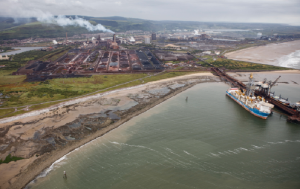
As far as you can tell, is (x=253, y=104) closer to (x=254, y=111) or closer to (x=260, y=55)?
(x=254, y=111)

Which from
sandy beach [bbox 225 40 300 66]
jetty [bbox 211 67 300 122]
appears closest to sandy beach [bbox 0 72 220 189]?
jetty [bbox 211 67 300 122]

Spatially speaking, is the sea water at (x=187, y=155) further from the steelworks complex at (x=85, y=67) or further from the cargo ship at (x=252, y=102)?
the steelworks complex at (x=85, y=67)

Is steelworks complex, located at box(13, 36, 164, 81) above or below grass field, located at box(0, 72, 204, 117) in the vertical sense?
above

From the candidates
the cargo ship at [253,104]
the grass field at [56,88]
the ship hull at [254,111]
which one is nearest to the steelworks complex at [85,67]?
the grass field at [56,88]

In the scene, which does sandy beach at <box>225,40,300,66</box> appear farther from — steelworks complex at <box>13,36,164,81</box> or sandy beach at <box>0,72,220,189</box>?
sandy beach at <box>0,72,220,189</box>

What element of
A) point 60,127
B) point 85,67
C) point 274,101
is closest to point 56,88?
point 60,127

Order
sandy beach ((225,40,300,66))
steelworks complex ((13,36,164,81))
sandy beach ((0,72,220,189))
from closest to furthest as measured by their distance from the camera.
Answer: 1. sandy beach ((0,72,220,189))
2. steelworks complex ((13,36,164,81))
3. sandy beach ((225,40,300,66))
